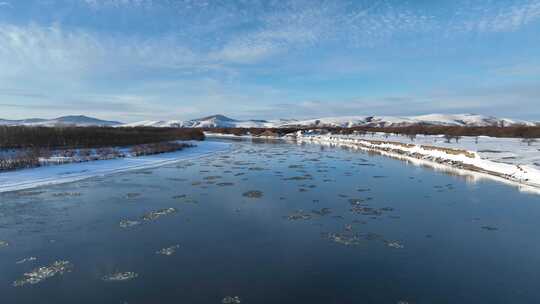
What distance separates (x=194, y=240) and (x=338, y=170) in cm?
1175

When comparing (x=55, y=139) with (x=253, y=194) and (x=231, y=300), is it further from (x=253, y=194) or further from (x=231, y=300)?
(x=231, y=300)

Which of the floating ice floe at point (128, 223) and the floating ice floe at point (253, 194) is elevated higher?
the floating ice floe at point (253, 194)

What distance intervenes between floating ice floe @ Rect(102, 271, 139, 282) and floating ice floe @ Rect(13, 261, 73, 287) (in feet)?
2.39

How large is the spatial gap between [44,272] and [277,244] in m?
3.74

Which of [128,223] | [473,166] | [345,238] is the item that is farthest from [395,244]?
[473,166]

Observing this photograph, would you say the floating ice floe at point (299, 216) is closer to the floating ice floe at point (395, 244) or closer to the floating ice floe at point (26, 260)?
the floating ice floe at point (395, 244)

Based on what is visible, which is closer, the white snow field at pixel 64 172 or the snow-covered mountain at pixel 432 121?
the white snow field at pixel 64 172

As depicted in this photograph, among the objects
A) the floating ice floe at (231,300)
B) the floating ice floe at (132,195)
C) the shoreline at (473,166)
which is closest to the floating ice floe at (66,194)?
the floating ice floe at (132,195)

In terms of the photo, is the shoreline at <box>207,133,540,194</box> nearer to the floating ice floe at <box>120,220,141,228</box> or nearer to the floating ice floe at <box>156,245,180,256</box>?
the floating ice floe at <box>156,245,180,256</box>

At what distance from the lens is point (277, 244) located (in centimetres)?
644

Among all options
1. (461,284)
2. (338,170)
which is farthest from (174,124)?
(461,284)

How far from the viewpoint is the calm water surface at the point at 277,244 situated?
466 centimetres

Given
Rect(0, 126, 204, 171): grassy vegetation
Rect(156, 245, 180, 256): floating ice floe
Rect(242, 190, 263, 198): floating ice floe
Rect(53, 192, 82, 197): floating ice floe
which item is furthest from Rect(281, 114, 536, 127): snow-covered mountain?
Rect(156, 245, 180, 256): floating ice floe

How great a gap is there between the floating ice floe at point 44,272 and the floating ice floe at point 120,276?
0.73 metres
